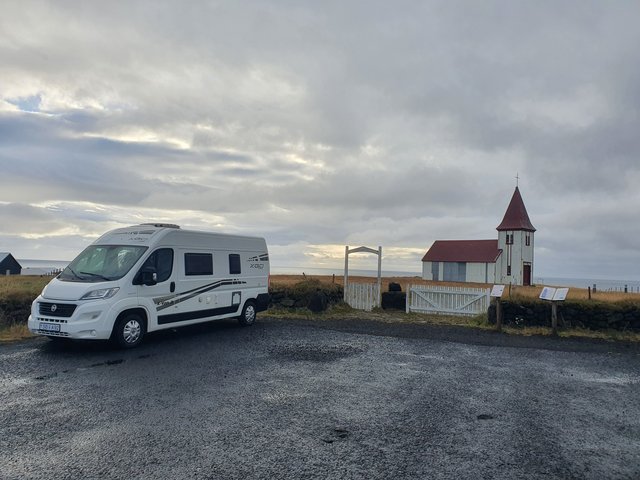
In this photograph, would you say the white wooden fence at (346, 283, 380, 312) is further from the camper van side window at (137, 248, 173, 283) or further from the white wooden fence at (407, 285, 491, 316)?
the camper van side window at (137, 248, 173, 283)

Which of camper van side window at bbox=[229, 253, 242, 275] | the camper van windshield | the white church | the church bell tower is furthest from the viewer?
the white church

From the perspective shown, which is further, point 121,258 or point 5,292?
point 5,292

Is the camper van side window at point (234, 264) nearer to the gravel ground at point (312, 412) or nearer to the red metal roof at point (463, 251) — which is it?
the gravel ground at point (312, 412)

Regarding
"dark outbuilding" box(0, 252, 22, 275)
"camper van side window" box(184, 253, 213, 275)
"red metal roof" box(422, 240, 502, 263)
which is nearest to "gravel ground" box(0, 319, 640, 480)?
"camper van side window" box(184, 253, 213, 275)

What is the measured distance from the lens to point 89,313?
9375 mm

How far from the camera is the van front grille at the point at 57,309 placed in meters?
9.42

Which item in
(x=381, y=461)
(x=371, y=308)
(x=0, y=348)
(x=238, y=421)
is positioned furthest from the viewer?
(x=371, y=308)

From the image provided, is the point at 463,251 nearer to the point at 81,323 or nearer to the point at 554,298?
the point at 554,298

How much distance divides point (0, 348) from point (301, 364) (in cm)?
652

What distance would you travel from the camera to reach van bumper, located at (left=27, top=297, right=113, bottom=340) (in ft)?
30.5

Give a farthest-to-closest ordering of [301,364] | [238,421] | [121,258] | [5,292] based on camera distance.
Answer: [5,292], [121,258], [301,364], [238,421]

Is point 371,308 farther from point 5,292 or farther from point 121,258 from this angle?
Result: point 5,292

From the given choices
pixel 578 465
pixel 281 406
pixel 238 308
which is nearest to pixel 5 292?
pixel 238 308

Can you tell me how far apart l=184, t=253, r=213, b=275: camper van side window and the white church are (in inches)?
1696
